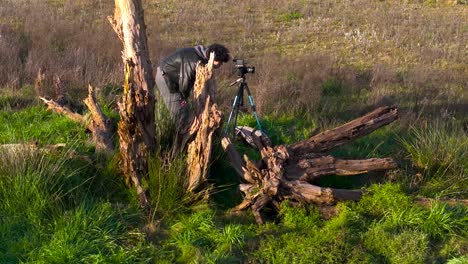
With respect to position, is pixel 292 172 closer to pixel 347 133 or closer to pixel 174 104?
pixel 347 133

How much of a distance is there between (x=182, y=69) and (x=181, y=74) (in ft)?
0.21

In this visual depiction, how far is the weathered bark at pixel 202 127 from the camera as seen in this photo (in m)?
5.51

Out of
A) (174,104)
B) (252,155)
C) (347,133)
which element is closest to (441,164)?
(347,133)

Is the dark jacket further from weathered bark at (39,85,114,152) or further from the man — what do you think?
weathered bark at (39,85,114,152)

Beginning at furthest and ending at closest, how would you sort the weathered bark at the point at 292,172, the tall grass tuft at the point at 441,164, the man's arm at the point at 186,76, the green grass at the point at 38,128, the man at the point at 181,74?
the man's arm at the point at 186,76 < the man at the point at 181,74 < the green grass at the point at 38,128 < the tall grass tuft at the point at 441,164 < the weathered bark at the point at 292,172

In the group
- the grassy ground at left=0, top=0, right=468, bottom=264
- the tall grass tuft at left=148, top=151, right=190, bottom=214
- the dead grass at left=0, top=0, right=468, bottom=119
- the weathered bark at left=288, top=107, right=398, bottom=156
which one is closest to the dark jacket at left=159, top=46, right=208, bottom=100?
the grassy ground at left=0, top=0, right=468, bottom=264

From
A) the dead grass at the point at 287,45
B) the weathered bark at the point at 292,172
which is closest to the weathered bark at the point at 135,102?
the weathered bark at the point at 292,172

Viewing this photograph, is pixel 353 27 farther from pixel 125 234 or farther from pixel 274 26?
pixel 125 234

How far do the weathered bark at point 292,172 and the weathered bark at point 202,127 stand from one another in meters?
0.37

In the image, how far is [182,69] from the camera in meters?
7.05

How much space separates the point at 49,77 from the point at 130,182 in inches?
200

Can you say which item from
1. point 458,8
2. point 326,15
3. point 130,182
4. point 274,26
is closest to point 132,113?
point 130,182

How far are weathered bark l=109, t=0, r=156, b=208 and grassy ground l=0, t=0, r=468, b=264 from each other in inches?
6.5

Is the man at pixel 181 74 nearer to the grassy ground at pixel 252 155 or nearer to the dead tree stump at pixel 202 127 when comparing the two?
the grassy ground at pixel 252 155
